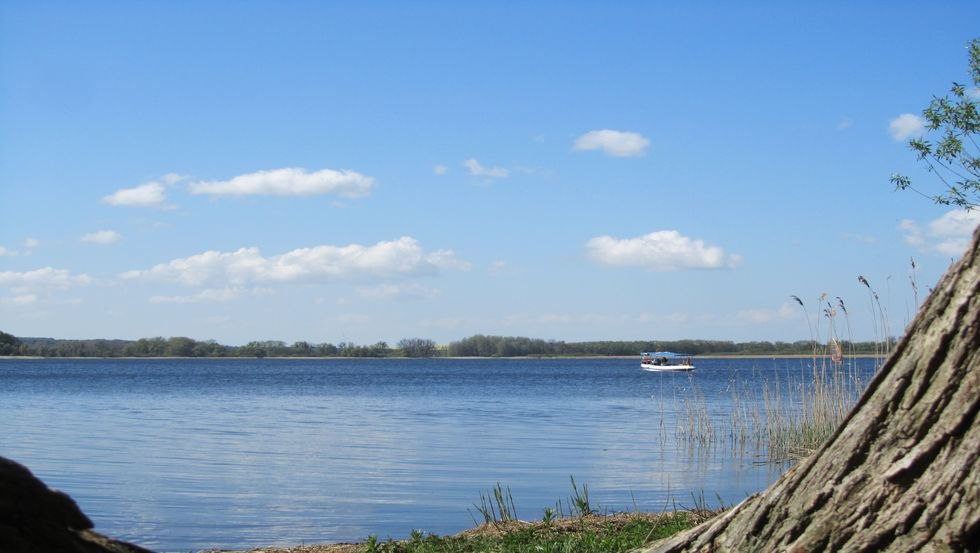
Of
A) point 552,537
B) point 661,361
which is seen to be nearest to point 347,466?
point 552,537

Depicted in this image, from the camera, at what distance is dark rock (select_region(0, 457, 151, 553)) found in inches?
157

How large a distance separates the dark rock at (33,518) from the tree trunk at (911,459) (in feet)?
10.4

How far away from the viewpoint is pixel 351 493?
15.3 metres

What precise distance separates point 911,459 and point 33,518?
3.73 metres

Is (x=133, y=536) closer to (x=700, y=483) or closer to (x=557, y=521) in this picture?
(x=557, y=521)

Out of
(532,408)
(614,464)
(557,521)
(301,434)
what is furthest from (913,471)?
(532,408)

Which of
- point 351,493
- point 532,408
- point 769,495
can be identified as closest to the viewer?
point 769,495

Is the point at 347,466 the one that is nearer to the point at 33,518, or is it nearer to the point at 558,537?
the point at 558,537

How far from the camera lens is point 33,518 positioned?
13.3ft

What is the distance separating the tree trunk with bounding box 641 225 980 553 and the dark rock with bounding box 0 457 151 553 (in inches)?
124

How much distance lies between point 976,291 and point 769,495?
1.42m

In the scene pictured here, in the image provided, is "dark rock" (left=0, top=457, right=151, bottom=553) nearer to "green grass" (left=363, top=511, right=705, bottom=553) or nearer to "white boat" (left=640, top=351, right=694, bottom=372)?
"green grass" (left=363, top=511, right=705, bottom=553)

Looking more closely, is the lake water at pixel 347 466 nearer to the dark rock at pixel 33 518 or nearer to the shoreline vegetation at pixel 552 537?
the shoreline vegetation at pixel 552 537

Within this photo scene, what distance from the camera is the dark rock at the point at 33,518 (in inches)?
157
